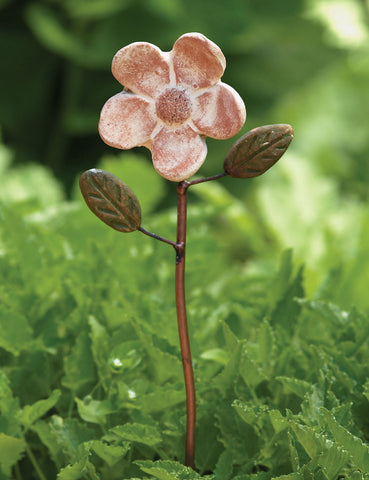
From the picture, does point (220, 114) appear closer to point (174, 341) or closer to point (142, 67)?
point (142, 67)

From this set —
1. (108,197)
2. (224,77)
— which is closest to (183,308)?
(108,197)

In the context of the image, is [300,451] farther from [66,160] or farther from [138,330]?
[66,160]

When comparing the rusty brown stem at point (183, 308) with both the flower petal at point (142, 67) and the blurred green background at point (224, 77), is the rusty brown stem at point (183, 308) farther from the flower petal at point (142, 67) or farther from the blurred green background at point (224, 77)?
the blurred green background at point (224, 77)

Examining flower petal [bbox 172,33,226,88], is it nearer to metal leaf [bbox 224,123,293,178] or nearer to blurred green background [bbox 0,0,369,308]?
metal leaf [bbox 224,123,293,178]

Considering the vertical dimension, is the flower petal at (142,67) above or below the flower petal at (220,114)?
above

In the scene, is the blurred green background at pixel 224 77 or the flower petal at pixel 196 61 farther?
the blurred green background at pixel 224 77

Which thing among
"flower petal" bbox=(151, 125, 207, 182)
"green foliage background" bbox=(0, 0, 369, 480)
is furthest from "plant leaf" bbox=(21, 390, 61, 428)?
"flower petal" bbox=(151, 125, 207, 182)

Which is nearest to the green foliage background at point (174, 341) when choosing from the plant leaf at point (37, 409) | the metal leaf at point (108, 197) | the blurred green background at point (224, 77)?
the plant leaf at point (37, 409)
